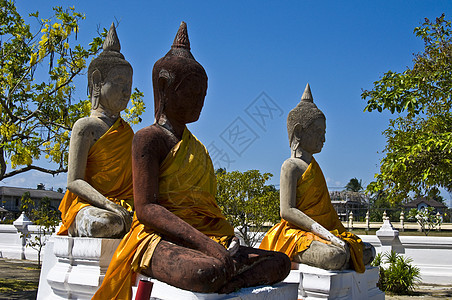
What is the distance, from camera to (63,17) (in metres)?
8.75

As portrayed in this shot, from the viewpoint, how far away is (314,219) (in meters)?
5.70

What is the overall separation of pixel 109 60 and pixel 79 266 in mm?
2311

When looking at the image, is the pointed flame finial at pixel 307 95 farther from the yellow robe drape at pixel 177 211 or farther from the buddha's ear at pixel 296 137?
the yellow robe drape at pixel 177 211

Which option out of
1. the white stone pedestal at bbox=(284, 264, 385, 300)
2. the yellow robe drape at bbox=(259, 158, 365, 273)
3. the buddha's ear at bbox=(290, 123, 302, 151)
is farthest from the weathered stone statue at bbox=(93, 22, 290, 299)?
the buddha's ear at bbox=(290, 123, 302, 151)

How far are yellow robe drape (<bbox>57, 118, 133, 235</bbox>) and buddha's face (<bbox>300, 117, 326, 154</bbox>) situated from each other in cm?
230

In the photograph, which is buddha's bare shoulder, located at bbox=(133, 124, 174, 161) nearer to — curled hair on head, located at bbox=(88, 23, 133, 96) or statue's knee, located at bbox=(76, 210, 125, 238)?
statue's knee, located at bbox=(76, 210, 125, 238)

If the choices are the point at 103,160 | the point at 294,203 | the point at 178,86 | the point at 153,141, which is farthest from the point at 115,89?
the point at 294,203

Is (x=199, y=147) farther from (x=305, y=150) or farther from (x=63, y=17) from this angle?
(x=63, y=17)

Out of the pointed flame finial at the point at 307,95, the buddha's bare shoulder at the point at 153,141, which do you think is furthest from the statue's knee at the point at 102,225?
the pointed flame finial at the point at 307,95

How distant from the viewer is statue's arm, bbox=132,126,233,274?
3.33 m

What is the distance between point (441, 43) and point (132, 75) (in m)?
7.36

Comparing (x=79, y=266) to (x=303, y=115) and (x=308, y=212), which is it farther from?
(x=303, y=115)

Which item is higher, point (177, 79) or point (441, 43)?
point (441, 43)

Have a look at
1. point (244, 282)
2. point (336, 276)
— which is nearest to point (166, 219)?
point (244, 282)
